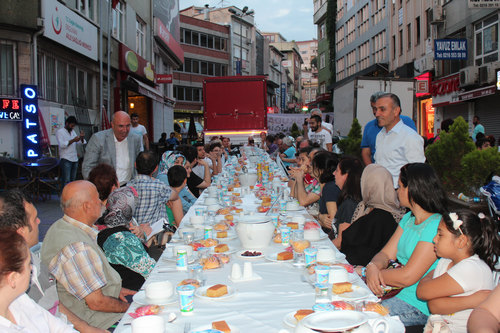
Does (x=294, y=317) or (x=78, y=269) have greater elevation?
(x=78, y=269)

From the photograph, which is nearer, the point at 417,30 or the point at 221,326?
the point at 221,326

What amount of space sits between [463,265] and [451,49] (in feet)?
59.1

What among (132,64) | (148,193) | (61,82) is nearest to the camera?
(148,193)

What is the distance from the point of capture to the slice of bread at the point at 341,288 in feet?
7.55

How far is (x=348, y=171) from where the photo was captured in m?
4.06

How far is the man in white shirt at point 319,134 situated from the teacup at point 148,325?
8059 millimetres

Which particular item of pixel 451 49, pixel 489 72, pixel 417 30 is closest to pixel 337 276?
pixel 489 72

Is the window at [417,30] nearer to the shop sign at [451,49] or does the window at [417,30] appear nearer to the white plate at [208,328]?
the shop sign at [451,49]

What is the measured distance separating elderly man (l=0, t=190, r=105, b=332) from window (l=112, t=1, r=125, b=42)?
622 inches

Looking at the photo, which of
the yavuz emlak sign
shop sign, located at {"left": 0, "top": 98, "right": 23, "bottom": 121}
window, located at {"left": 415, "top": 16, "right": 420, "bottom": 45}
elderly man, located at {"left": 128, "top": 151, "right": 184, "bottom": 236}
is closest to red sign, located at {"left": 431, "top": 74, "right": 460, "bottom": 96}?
window, located at {"left": 415, "top": 16, "right": 420, "bottom": 45}

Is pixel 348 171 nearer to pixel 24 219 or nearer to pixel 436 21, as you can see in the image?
pixel 24 219

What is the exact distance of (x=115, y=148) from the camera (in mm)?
6168

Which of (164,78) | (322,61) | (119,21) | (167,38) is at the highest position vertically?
(322,61)

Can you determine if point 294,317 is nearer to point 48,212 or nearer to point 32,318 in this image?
point 32,318
